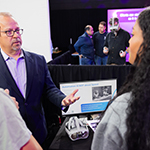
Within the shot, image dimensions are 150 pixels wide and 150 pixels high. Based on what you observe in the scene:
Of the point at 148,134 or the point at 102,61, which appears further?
the point at 102,61

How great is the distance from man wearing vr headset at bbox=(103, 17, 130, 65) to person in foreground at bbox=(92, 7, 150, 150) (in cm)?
302

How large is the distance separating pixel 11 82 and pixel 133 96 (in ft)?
3.56

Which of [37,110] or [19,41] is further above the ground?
[19,41]

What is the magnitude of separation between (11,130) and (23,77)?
92 cm

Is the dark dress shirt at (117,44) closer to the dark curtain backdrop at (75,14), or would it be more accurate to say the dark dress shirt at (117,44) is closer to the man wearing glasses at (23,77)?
the man wearing glasses at (23,77)

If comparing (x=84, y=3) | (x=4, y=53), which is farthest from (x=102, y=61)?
(x=84, y=3)

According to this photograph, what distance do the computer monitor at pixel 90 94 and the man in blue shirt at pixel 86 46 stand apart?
2.83m

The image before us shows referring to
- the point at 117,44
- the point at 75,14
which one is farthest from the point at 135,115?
the point at 75,14

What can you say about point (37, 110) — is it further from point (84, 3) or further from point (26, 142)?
point (84, 3)

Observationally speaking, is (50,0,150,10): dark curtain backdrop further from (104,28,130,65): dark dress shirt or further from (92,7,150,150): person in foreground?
(92,7,150,150): person in foreground

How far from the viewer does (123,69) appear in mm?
2223

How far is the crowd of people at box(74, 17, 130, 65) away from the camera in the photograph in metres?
3.62

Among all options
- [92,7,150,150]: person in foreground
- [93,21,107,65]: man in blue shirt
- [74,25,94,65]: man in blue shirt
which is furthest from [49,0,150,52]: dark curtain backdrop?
[92,7,150,150]: person in foreground

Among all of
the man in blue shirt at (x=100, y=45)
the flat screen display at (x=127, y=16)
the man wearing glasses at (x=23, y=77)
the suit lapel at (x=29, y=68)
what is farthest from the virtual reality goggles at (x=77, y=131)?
the flat screen display at (x=127, y=16)
